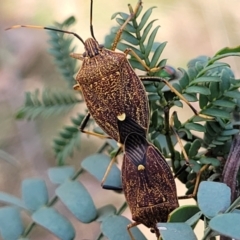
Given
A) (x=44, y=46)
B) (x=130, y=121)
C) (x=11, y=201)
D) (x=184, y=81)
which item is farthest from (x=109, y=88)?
(x=44, y=46)

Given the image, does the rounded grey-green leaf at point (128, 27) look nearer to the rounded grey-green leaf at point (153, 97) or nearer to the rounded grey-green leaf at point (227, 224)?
the rounded grey-green leaf at point (153, 97)

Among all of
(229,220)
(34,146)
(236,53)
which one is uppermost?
(236,53)

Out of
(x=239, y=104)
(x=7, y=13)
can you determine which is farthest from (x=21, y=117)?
(x=7, y=13)

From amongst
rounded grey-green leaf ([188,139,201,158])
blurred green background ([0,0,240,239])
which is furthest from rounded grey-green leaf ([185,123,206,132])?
blurred green background ([0,0,240,239])

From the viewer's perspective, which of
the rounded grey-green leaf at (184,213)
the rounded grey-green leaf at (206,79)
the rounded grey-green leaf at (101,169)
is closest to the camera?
the rounded grey-green leaf at (184,213)

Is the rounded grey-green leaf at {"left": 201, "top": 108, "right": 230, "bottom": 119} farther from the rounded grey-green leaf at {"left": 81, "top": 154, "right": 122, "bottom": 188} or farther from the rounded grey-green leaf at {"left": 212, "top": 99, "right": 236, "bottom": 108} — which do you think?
the rounded grey-green leaf at {"left": 81, "top": 154, "right": 122, "bottom": 188}

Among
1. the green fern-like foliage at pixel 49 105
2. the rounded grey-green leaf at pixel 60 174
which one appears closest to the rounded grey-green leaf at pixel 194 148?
the rounded grey-green leaf at pixel 60 174

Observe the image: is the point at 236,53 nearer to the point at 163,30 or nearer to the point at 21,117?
the point at 21,117
